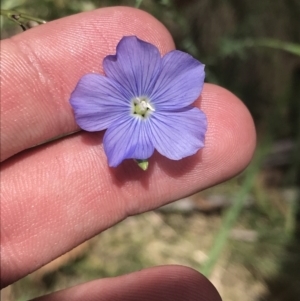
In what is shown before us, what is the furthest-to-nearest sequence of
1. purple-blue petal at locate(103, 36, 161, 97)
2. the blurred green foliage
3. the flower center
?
the blurred green foliage < the flower center < purple-blue petal at locate(103, 36, 161, 97)

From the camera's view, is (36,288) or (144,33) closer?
(144,33)

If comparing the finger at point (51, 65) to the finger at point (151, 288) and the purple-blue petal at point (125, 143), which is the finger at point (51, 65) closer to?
the purple-blue petal at point (125, 143)

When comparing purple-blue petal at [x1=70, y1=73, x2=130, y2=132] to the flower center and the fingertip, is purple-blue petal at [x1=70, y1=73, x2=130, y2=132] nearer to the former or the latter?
the flower center

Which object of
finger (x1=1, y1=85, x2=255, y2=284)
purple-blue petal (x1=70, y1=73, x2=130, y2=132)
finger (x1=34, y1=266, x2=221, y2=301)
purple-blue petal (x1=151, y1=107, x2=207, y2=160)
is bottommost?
finger (x1=34, y1=266, x2=221, y2=301)

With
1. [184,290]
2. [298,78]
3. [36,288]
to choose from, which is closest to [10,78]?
[184,290]

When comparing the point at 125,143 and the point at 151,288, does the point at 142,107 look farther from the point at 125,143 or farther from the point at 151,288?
the point at 151,288

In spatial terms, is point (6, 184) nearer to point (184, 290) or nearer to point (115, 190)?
point (115, 190)

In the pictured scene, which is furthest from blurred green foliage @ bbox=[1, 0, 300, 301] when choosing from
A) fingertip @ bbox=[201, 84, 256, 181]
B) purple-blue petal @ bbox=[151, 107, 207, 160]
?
purple-blue petal @ bbox=[151, 107, 207, 160]
